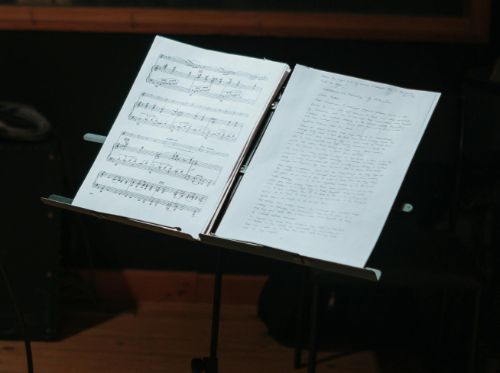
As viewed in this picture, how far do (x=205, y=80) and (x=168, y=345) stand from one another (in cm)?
125

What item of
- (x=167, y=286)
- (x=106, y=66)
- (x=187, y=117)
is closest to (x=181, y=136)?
(x=187, y=117)

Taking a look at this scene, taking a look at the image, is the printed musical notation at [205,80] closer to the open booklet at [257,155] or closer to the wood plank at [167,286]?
the open booklet at [257,155]

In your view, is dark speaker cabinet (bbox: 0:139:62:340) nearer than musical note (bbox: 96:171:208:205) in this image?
No

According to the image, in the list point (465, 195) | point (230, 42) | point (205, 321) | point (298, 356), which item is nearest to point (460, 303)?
point (465, 195)

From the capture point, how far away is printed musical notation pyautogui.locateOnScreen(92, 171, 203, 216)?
1.72 meters

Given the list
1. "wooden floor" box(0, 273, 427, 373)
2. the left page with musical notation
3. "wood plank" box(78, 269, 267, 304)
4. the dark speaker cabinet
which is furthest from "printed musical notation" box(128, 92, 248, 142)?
"wood plank" box(78, 269, 267, 304)

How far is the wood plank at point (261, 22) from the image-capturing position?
9.40 feet

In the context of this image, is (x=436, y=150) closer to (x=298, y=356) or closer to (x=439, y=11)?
(x=439, y=11)

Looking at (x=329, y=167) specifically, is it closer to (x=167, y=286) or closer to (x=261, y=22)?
(x=261, y=22)

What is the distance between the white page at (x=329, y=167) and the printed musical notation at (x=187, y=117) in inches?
3.2

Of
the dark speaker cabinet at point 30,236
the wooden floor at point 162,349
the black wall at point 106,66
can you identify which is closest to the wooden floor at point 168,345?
the wooden floor at point 162,349

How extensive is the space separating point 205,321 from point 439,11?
131cm

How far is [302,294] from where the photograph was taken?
8.71 ft

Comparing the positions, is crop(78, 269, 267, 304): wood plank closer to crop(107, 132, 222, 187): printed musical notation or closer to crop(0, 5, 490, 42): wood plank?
crop(0, 5, 490, 42): wood plank
